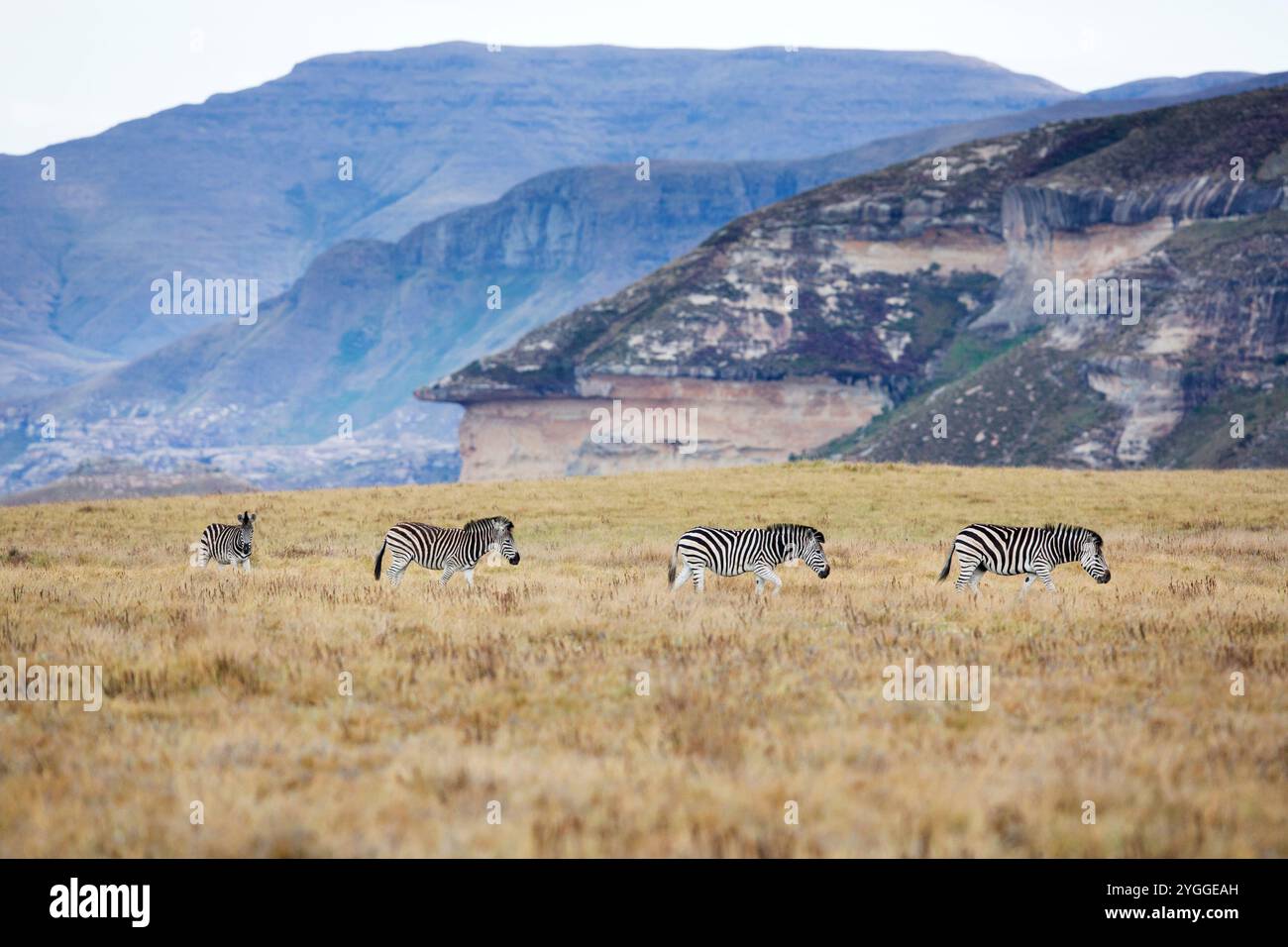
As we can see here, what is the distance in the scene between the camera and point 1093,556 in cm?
2072

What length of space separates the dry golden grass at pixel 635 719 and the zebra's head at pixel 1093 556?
36cm

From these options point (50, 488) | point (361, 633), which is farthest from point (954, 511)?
point (50, 488)

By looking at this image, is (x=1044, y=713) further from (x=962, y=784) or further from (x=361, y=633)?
(x=361, y=633)

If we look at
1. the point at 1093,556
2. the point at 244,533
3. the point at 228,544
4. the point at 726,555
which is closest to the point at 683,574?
the point at 726,555

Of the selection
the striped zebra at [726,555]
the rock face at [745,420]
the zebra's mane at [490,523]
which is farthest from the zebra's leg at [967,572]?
the rock face at [745,420]

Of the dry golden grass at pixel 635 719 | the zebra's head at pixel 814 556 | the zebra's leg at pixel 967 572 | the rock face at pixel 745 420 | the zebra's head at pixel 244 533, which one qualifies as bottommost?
the dry golden grass at pixel 635 719

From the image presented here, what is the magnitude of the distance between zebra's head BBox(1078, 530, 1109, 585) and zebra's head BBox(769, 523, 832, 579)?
4.14 meters

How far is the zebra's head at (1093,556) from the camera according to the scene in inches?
807

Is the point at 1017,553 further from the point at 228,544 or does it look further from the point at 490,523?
the point at 228,544

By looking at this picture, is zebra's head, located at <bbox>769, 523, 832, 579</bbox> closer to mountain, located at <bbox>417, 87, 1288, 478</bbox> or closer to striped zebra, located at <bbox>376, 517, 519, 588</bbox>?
striped zebra, located at <bbox>376, 517, 519, 588</bbox>

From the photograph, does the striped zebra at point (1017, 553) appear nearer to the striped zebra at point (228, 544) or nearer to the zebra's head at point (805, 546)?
the zebra's head at point (805, 546)

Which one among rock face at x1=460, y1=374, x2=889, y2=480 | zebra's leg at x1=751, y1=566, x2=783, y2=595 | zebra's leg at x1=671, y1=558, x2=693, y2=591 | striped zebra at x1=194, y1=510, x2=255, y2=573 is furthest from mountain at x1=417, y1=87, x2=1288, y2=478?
zebra's leg at x1=671, y1=558, x2=693, y2=591

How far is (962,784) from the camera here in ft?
29.9

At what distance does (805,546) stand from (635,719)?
33.5ft
